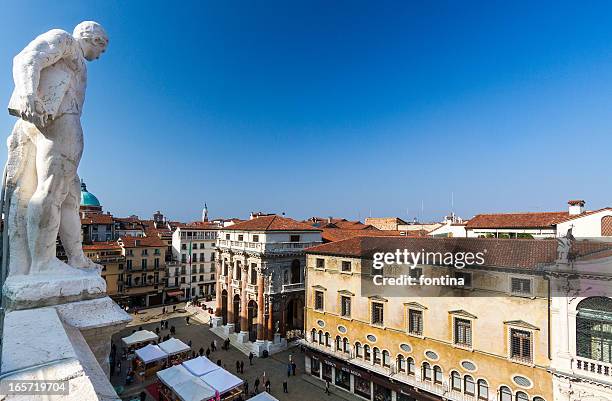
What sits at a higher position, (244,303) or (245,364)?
(244,303)

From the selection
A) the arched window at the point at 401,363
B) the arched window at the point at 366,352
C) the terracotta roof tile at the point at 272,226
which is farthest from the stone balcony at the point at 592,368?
the terracotta roof tile at the point at 272,226

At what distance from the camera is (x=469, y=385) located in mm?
18141

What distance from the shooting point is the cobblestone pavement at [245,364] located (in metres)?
23.7

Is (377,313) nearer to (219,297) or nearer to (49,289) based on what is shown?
(49,289)

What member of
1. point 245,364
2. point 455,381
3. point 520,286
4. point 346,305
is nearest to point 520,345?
point 520,286

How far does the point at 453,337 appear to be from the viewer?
1875cm

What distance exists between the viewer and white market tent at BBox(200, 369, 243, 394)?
19641 millimetres

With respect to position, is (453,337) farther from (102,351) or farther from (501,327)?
(102,351)

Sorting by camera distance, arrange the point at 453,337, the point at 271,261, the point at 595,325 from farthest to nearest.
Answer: the point at 271,261, the point at 453,337, the point at 595,325

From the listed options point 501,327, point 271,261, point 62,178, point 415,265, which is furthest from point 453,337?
point 62,178

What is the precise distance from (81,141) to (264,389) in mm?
25460

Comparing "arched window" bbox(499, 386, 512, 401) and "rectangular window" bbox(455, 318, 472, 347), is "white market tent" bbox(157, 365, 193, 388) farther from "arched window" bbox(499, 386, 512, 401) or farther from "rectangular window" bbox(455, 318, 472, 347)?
"arched window" bbox(499, 386, 512, 401)

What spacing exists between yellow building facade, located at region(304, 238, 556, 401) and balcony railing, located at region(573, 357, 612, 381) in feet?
4.04

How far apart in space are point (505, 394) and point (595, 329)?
5694mm
